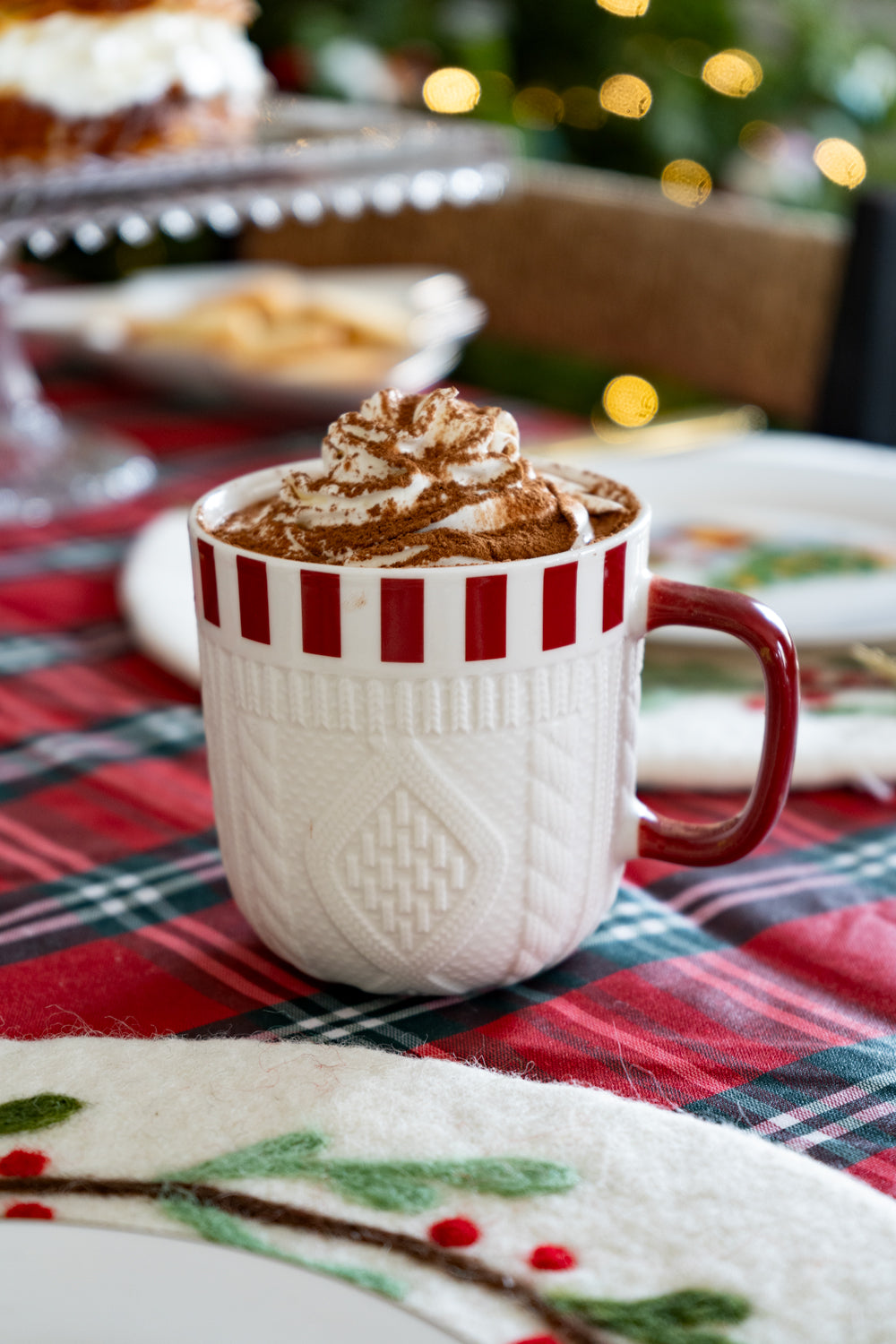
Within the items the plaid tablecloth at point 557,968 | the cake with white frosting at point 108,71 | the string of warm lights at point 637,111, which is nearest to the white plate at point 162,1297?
the plaid tablecloth at point 557,968

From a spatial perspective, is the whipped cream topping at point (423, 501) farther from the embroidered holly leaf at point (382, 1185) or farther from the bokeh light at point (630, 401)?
the bokeh light at point (630, 401)

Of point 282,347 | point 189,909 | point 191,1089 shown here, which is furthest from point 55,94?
point 191,1089


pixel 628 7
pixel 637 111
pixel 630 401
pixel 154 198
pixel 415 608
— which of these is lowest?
pixel 630 401

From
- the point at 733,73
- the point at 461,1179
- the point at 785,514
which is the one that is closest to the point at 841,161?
the point at 733,73

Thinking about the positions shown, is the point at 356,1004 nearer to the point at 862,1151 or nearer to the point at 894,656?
the point at 862,1151

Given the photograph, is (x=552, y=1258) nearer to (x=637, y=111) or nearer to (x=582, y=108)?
(x=637, y=111)

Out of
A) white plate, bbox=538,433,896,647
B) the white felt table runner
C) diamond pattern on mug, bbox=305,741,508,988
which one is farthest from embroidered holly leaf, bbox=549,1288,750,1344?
white plate, bbox=538,433,896,647
